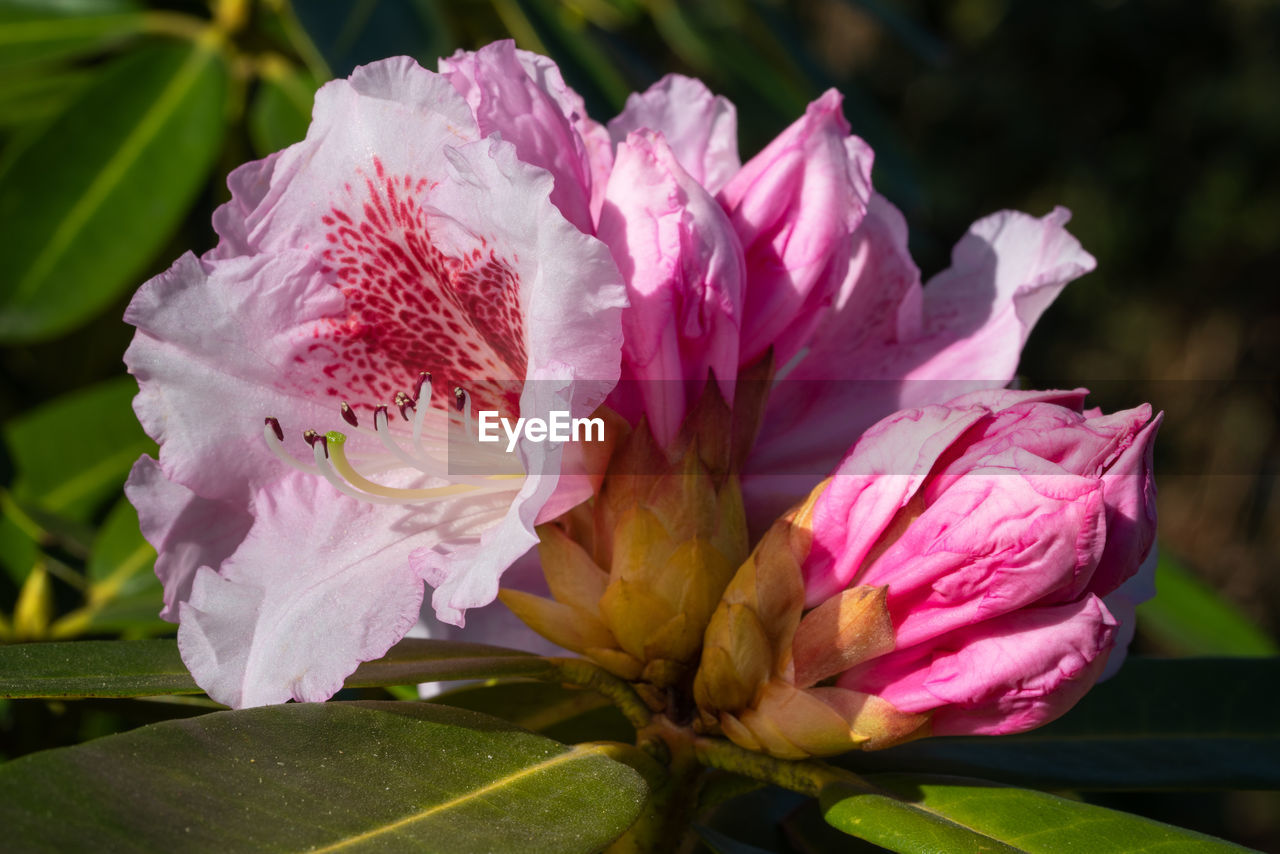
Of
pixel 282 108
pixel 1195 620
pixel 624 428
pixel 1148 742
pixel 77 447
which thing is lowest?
pixel 1195 620

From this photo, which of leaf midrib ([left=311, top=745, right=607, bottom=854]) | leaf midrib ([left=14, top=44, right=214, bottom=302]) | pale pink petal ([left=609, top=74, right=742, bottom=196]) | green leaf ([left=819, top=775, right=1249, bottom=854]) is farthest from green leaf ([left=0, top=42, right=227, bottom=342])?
green leaf ([left=819, top=775, right=1249, bottom=854])

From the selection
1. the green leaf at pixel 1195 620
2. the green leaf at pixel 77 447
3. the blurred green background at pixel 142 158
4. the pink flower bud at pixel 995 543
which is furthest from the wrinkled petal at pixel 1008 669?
the green leaf at pixel 1195 620

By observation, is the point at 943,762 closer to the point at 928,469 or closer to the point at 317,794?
the point at 928,469

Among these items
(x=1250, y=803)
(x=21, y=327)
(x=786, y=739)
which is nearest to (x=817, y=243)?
(x=786, y=739)

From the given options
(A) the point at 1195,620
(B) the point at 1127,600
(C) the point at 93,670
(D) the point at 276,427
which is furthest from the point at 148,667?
(A) the point at 1195,620

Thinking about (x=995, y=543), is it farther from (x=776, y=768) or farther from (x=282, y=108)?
(x=282, y=108)

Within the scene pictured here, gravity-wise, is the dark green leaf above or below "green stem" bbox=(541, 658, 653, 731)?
above

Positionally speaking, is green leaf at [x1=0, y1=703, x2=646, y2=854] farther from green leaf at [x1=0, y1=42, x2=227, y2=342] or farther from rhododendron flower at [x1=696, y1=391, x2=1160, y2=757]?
green leaf at [x1=0, y1=42, x2=227, y2=342]
